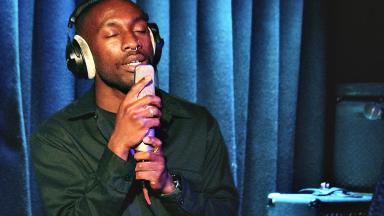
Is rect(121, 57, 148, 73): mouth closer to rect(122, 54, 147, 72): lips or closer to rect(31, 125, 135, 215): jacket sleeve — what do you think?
rect(122, 54, 147, 72): lips

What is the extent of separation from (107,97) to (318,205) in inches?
43.3

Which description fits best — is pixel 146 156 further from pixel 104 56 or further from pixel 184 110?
pixel 184 110

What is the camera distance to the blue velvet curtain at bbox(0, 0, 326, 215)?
1.78 meters

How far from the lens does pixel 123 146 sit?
1.21 metres

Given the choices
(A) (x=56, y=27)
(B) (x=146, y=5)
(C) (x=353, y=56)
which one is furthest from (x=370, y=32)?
(A) (x=56, y=27)

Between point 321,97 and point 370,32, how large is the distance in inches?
18.9

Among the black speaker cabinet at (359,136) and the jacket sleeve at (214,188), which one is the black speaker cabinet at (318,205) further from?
the jacket sleeve at (214,188)

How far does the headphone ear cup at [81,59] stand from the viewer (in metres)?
1.44

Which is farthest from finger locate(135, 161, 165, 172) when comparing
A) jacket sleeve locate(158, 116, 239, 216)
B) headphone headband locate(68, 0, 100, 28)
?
headphone headband locate(68, 0, 100, 28)

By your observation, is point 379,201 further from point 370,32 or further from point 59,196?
point 370,32

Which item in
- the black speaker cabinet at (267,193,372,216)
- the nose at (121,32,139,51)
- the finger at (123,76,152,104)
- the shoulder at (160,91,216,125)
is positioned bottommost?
the black speaker cabinet at (267,193,372,216)

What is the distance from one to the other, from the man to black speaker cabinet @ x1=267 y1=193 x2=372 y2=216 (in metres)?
0.73

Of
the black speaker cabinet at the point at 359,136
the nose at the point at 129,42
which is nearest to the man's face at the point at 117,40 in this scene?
the nose at the point at 129,42

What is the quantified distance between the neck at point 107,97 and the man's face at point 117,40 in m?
0.04
